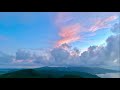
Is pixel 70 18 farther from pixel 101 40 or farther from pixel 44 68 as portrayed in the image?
pixel 44 68

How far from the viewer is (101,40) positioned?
2.43m

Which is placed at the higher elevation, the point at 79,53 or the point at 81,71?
the point at 79,53

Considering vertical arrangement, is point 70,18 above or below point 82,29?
above
